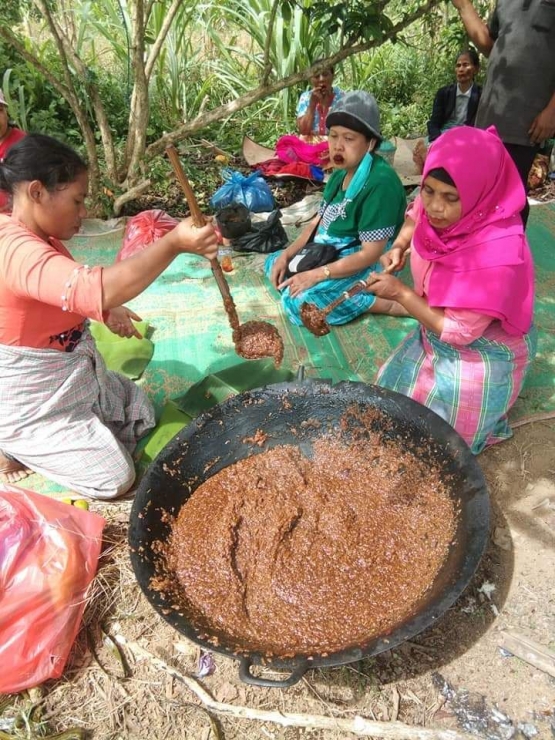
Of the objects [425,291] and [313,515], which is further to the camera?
[425,291]

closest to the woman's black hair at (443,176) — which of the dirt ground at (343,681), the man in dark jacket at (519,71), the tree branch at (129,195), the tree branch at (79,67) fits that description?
the man in dark jacket at (519,71)

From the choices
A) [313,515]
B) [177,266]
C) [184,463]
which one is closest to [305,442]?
[313,515]

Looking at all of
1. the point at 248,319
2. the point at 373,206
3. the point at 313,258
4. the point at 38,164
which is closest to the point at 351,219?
the point at 373,206

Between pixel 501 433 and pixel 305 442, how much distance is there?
93cm

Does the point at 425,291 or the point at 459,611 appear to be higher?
the point at 425,291

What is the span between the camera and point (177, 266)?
3.71 metres

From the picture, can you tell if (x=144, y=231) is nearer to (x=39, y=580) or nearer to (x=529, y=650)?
(x=39, y=580)

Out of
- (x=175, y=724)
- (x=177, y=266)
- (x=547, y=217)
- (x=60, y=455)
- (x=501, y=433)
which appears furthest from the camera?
(x=547, y=217)

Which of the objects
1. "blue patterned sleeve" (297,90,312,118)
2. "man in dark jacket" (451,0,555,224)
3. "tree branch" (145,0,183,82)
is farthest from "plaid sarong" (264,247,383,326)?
"blue patterned sleeve" (297,90,312,118)

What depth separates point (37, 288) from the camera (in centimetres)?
159

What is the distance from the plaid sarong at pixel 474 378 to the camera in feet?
6.98

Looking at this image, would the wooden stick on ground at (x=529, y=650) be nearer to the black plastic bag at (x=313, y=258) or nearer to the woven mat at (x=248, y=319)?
the woven mat at (x=248, y=319)

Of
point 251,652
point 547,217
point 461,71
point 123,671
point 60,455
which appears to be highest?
point 461,71

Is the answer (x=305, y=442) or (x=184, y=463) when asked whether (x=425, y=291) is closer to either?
(x=305, y=442)
